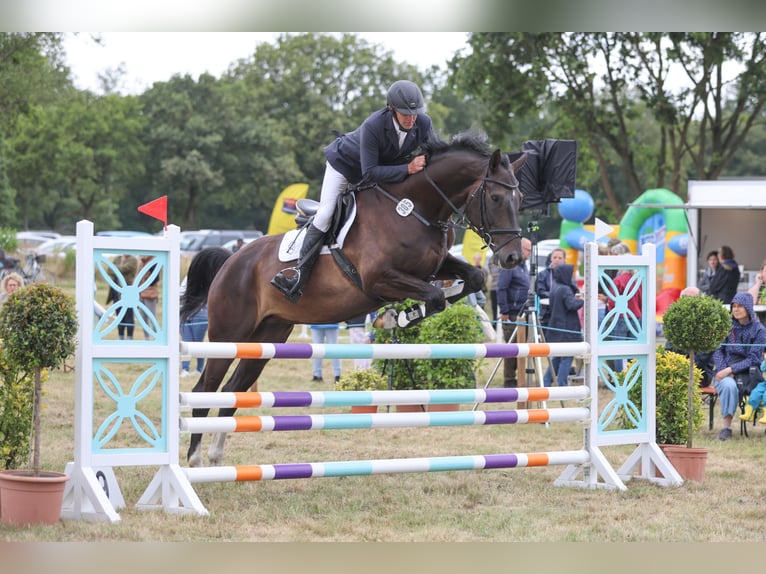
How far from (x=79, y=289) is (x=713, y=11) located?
3679 mm

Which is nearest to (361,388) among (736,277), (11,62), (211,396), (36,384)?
(211,396)

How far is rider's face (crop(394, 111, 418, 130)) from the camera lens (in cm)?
535

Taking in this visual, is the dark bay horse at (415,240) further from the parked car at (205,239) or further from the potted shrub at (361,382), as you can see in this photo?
the parked car at (205,239)

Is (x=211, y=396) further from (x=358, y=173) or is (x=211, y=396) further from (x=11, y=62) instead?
(x=11, y=62)

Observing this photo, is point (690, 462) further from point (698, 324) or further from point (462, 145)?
point (462, 145)

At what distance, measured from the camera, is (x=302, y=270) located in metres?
5.68

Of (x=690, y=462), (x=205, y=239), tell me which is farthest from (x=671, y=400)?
(x=205, y=239)

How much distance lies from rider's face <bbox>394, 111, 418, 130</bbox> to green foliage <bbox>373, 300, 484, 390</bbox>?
3617 mm

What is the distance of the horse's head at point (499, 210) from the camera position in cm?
518

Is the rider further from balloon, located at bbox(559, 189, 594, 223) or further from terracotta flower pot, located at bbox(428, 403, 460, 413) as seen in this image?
balloon, located at bbox(559, 189, 594, 223)

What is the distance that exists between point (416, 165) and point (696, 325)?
211cm

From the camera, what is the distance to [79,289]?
481 centimetres

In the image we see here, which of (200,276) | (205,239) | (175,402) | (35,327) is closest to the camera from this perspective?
(35,327)

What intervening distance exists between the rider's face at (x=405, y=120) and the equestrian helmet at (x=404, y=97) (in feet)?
0.29
